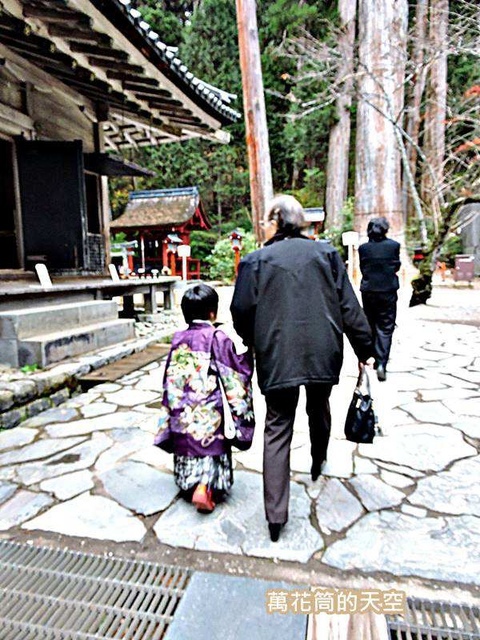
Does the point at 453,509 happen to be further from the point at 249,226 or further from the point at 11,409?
the point at 249,226

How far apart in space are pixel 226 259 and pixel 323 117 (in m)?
8.12

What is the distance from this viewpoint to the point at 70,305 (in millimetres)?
5941

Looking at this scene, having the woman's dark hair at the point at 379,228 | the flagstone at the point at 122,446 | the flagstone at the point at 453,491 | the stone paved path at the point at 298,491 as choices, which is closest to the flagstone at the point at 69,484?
the stone paved path at the point at 298,491

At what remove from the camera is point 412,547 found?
2170 millimetres

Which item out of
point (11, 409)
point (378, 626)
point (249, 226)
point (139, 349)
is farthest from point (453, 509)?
point (249, 226)

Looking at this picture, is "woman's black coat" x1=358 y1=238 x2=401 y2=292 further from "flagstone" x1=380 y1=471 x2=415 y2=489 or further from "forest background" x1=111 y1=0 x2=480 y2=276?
"forest background" x1=111 y1=0 x2=480 y2=276

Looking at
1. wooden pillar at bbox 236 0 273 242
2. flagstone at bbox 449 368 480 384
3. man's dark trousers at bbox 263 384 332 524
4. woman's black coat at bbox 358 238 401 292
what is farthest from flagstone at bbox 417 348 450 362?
wooden pillar at bbox 236 0 273 242

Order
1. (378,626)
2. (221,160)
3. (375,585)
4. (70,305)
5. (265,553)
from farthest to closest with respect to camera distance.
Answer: (221,160) < (70,305) < (265,553) < (375,585) < (378,626)

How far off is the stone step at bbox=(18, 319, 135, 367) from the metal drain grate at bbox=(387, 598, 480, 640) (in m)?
4.34

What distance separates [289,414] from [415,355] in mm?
4816

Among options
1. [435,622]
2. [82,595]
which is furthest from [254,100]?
[435,622]

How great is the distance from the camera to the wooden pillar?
13219 mm

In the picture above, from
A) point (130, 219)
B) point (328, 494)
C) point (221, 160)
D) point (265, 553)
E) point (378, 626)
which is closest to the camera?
point (378, 626)

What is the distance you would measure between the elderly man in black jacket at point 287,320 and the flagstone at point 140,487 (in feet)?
2.65
